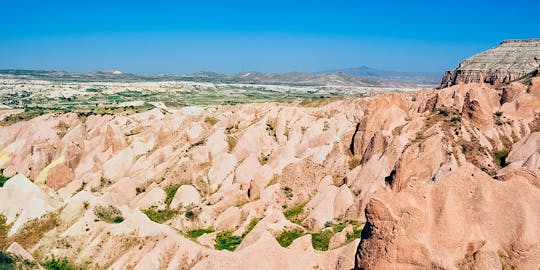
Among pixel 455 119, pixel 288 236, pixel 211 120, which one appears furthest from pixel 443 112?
pixel 211 120

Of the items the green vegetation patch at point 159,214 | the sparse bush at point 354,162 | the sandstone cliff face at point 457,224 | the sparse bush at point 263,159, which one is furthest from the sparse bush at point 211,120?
the sandstone cliff face at point 457,224

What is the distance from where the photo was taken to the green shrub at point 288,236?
4302 centimetres

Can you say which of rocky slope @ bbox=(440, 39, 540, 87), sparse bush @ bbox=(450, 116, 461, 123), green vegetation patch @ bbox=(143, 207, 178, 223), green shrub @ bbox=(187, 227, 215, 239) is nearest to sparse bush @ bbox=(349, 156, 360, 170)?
sparse bush @ bbox=(450, 116, 461, 123)

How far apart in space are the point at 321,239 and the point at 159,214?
22716 millimetres

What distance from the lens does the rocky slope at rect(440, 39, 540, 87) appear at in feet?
392

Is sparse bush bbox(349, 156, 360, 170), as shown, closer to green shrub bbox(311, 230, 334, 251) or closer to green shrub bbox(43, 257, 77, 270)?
green shrub bbox(311, 230, 334, 251)

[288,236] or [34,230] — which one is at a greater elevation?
[34,230]

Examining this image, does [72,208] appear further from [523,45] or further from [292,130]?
[523,45]

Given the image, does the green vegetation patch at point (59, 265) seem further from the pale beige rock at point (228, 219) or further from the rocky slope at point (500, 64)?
the rocky slope at point (500, 64)

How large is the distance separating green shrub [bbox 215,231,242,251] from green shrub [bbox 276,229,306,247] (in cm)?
462

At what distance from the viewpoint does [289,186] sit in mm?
58156

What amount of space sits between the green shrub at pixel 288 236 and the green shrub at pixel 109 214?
597 inches

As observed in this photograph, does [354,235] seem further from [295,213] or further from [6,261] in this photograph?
[6,261]

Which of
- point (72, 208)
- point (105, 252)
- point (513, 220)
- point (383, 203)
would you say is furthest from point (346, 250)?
point (72, 208)
